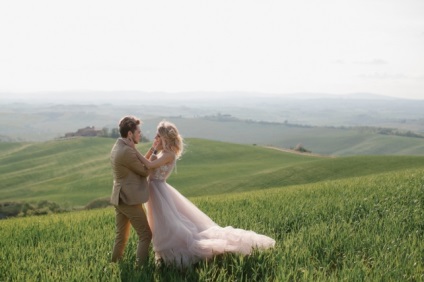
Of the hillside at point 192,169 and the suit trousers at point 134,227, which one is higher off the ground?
the suit trousers at point 134,227

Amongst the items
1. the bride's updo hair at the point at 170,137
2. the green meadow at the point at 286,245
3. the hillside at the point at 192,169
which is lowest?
the hillside at the point at 192,169

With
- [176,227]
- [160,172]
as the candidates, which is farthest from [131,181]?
[176,227]

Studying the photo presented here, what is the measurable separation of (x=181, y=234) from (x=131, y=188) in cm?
119

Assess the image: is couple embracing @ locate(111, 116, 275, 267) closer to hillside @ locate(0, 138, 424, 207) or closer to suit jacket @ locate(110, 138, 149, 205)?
suit jacket @ locate(110, 138, 149, 205)

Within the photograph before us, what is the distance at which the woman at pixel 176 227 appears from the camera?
7305 millimetres

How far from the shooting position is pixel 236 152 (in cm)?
8212

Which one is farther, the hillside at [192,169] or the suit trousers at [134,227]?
the hillside at [192,169]

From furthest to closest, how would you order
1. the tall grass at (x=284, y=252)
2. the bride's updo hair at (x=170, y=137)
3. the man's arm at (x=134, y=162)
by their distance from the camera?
1. the bride's updo hair at (x=170, y=137)
2. the man's arm at (x=134, y=162)
3. the tall grass at (x=284, y=252)

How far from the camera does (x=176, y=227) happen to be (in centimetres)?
746

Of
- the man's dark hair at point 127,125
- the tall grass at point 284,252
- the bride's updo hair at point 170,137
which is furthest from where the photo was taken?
the bride's updo hair at point 170,137

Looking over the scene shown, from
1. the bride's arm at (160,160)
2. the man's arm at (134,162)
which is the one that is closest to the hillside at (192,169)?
the bride's arm at (160,160)

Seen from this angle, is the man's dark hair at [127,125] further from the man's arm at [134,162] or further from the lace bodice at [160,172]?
the lace bodice at [160,172]

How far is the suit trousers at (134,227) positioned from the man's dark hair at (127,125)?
4.23ft

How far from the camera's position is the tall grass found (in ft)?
20.9
